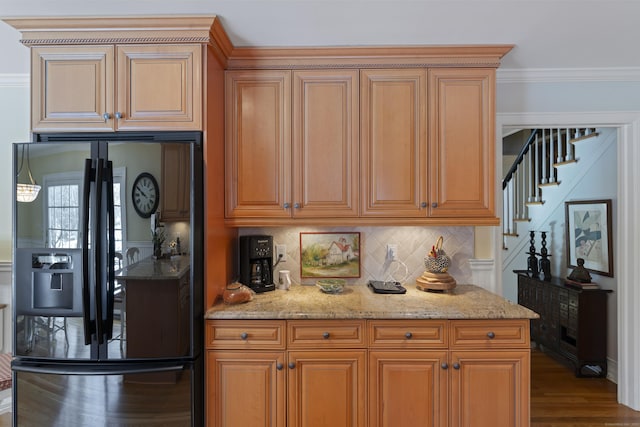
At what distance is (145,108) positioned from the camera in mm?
1985

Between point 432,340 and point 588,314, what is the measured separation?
2.17 meters

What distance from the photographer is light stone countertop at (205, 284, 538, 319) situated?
1.97 metres

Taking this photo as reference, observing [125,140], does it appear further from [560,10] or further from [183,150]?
[560,10]

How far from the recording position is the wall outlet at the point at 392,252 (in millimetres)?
2670

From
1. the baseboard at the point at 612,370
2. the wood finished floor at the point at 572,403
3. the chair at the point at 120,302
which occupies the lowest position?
the wood finished floor at the point at 572,403

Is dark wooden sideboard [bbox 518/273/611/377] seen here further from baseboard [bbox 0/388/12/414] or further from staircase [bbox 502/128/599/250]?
baseboard [bbox 0/388/12/414]

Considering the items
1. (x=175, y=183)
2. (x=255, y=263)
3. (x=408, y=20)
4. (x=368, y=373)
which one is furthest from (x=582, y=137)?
(x=175, y=183)

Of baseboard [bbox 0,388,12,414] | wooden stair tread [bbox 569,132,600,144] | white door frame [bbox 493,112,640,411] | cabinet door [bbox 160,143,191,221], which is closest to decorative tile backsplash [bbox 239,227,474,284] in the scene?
white door frame [bbox 493,112,640,411]

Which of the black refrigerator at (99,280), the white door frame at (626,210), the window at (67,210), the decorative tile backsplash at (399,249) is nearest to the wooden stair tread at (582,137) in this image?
the white door frame at (626,210)

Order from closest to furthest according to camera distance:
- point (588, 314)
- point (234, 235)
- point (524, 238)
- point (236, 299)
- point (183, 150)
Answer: point (183, 150) < point (236, 299) < point (234, 235) < point (588, 314) < point (524, 238)

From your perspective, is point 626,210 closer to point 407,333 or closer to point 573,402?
point 573,402

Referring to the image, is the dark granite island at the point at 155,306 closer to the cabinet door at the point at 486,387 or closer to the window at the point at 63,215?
the window at the point at 63,215

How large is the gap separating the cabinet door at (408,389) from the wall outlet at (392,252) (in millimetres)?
819

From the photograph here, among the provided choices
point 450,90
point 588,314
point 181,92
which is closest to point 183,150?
point 181,92
